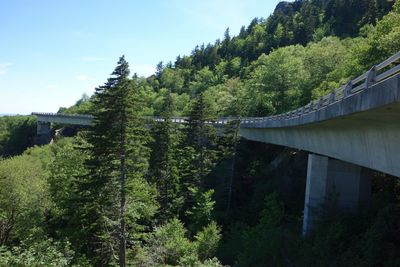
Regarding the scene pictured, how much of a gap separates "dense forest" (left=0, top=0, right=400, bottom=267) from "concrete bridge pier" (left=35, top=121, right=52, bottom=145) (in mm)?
64575

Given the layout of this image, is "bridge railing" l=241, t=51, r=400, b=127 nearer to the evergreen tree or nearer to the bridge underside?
the bridge underside

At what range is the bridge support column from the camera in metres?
19.0

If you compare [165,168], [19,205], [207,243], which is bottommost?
[207,243]

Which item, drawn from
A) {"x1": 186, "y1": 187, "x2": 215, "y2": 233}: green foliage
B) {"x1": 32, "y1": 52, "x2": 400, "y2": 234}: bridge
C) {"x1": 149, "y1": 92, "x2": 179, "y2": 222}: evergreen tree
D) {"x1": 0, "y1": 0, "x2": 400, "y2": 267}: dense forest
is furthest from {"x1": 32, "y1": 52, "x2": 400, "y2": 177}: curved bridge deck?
{"x1": 149, "y1": 92, "x2": 179, "y2": 222}: evergreen tree

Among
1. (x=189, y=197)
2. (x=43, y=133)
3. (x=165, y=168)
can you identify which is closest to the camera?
(x=165, y=168)

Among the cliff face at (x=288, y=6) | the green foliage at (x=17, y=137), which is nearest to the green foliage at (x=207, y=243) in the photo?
the green foliage at (x=17, y=137)

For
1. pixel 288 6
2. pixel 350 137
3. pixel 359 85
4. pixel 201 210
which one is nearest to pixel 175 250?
pixel 201 210

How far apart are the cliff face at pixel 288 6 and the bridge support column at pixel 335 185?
572 ft

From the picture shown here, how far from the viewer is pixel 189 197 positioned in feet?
124

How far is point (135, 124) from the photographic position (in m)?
23.3

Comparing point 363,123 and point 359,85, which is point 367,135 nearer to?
point 363,123

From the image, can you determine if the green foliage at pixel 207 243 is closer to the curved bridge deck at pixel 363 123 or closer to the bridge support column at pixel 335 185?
the bridge support column at pixel 335 185

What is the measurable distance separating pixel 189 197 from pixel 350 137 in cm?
2414

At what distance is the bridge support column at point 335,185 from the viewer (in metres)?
19.0
